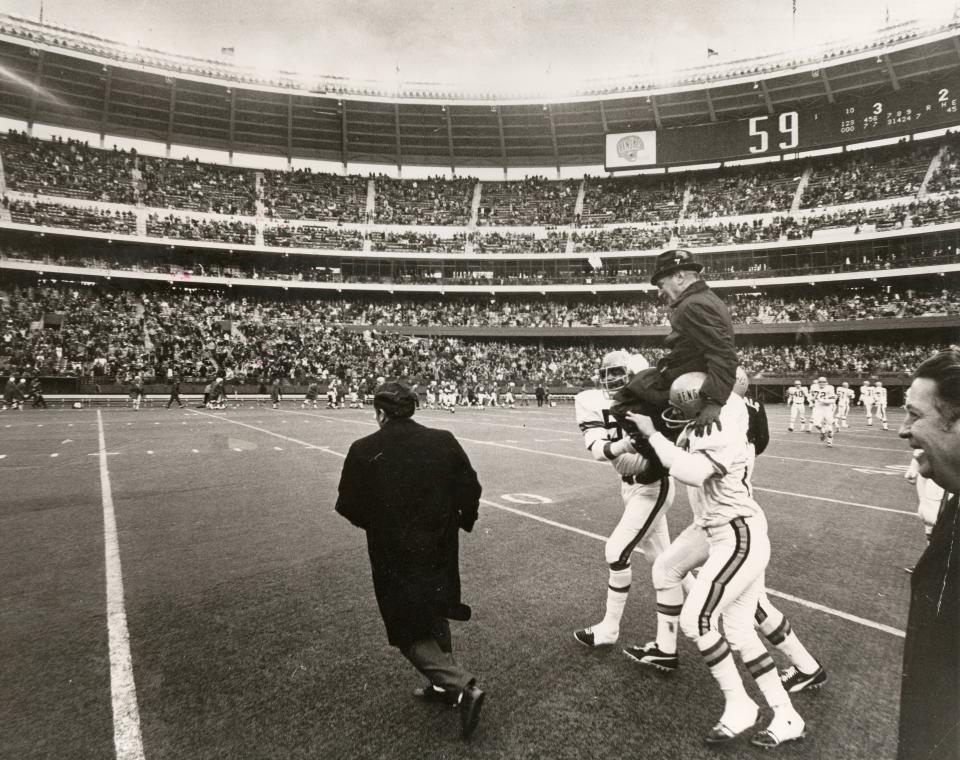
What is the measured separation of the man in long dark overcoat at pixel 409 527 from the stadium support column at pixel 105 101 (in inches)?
2065

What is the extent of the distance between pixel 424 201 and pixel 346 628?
5394 centimetres

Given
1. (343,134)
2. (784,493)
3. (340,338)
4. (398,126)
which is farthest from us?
(343,134)

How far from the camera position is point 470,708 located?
10.4ft

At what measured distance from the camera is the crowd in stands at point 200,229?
146 feet

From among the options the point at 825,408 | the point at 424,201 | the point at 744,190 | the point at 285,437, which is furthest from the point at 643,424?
the point at 424,201

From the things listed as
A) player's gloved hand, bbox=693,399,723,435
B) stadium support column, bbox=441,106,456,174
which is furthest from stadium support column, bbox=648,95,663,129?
player's gloved hand, bbox=693,399,723,435

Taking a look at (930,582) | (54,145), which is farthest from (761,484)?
(54,145)

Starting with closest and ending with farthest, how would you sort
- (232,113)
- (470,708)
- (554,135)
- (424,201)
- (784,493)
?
1. (470,708)
2. (784,493)
3. (232,113)
4. (554,135)
5. (424,201)

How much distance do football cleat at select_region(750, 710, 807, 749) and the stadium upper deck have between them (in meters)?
50.2

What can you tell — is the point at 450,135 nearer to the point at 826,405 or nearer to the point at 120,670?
the point at 826,405

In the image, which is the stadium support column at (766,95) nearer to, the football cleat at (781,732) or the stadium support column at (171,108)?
the stadium support column at (171,108)

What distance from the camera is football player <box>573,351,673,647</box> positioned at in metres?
4.20

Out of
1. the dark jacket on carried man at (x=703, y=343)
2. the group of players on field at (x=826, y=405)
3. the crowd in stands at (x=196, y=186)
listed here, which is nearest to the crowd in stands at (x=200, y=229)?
the crowd in stands at (x=196, y=186)

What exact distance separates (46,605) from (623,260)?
47890 mm
